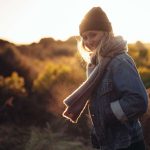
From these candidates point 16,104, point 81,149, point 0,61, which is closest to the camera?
point 81,149

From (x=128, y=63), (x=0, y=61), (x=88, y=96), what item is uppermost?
(x=128, y=63)

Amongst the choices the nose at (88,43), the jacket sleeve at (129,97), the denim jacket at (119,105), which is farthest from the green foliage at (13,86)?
the jacket sleeve at (129,97)

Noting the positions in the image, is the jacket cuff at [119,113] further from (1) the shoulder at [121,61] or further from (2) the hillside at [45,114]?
(2) the hillside at [45,114]

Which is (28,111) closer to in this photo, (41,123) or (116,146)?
(41,123)

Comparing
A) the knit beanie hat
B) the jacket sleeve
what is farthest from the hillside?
the jacket sleeve

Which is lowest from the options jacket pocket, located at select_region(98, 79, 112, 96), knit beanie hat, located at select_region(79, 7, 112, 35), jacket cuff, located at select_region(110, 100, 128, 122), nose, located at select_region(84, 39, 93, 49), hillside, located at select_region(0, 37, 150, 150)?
hillside, located at select_region(0, 37, 150, 150)

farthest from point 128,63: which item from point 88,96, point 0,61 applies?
point 0,61

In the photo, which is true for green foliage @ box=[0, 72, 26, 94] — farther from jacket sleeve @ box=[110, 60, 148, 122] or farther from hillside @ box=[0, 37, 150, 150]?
jacket sleeve @ box=[110, 60, 148, 122]

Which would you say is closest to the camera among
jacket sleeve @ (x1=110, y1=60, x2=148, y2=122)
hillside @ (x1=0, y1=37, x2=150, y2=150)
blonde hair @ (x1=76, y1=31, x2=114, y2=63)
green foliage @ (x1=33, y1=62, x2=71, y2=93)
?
jacket sleeve @ (x1=110, y1=60, x2=148, y2=122)

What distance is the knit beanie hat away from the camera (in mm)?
3479

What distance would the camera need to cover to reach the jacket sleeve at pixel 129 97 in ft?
10.2

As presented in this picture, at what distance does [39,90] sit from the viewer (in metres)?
10.5

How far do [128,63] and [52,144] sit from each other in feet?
14.5

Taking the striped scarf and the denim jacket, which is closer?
the denim jacket
